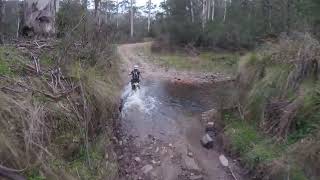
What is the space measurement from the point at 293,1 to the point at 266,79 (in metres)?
12.0

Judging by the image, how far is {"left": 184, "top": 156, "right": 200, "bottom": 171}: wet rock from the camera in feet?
28.2

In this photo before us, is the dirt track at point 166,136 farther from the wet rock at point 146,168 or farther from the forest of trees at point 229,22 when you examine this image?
the forest of trees at point 229,22

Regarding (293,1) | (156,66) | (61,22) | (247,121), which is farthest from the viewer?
(156,66)

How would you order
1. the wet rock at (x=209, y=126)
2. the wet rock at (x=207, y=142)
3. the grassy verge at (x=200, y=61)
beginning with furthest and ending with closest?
the grassy verge at (x=200, y=61)
the wet rock at (x=209, y=126)
the wet rock at (x=207, y=142)

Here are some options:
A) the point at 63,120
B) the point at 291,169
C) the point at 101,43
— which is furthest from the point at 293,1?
the point at 63,120

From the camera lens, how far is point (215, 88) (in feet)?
57.2

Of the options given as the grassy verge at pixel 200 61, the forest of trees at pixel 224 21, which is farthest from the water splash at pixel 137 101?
the grassy verge at pixel 200 61

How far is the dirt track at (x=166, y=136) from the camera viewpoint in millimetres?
8352

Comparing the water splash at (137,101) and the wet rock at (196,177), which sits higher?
the water splash at (137,101)

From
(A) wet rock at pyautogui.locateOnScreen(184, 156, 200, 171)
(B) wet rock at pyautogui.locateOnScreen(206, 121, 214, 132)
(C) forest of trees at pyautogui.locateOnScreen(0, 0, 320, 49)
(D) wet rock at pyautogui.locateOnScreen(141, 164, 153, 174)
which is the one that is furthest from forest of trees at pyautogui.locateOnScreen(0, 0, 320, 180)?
(C) forest of trees at pyautogui.locateOnScreen(0, 0, 320, 49)

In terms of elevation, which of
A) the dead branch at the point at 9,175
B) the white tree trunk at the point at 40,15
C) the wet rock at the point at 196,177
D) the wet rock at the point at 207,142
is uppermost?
the white tree trunk at the point at 40,15

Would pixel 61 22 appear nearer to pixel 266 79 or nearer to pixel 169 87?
pixel 266 79

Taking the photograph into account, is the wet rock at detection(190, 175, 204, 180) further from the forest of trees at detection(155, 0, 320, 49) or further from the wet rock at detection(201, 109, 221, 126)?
the forest of trees at detection(155, 0, 320, 49)

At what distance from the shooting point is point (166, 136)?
34.2 feet
